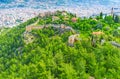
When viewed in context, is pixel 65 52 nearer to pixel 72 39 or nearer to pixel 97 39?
pixel 72 39

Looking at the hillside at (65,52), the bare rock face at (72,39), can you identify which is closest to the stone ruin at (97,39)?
the hillside at (65,52)

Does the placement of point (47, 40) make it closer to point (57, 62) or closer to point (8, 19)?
point (57, 62)

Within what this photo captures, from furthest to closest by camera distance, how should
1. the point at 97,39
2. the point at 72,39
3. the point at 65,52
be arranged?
the point at 72,39 < the point at 97,39 < the point at 65,52

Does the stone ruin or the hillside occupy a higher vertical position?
the stone ruin

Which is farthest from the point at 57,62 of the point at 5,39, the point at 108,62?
the point at 5,39

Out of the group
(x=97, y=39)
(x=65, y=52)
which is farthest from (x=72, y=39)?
(x=65, y=52)

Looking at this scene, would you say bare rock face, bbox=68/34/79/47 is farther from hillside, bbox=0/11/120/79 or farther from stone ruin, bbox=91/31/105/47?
stone ruin, bbox=91/31/105/47

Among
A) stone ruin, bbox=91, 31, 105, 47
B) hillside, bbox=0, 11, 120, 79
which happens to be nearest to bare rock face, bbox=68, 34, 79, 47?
hillside, bbox=0, 11, 120, 79

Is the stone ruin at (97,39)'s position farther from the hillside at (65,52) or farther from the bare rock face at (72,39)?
the bare rock face at (72,39)
